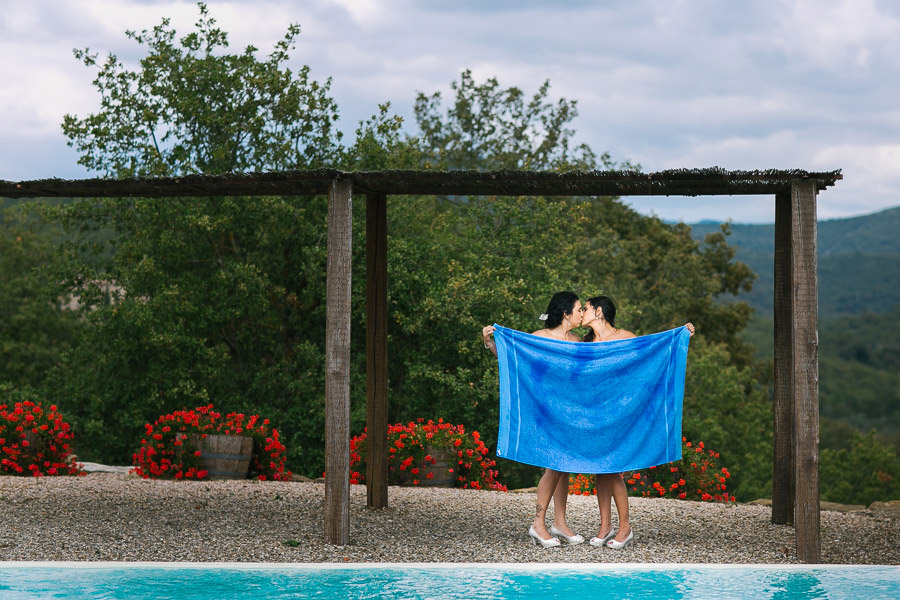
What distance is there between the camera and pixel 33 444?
11.2m

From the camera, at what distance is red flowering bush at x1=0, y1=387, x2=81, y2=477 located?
1108 cm

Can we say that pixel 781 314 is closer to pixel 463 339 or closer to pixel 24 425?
pixel 463 339

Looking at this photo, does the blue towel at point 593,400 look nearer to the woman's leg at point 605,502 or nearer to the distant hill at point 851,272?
the woman's leg at point 605,502

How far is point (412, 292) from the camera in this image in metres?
13.8

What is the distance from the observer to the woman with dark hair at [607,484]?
6789 millimetres

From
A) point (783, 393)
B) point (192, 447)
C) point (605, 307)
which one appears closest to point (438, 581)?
point (605, 307)

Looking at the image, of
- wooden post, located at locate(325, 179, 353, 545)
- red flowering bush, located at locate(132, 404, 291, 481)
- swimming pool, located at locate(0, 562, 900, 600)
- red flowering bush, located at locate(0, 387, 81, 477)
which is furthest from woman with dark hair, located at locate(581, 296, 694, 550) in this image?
red flowering bush, located at locate(0, 387, 81, 477)

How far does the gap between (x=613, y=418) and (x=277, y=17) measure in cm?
1119

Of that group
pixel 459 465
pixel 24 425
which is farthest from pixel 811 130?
pixel 24 425


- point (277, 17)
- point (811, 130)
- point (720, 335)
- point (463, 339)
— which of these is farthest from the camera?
point (720, 335)

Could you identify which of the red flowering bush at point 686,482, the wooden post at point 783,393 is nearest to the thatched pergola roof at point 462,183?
the wooden post at point 783,393

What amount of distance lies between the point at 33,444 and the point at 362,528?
5.84 meters

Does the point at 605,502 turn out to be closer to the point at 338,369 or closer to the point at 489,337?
the point at 489,337

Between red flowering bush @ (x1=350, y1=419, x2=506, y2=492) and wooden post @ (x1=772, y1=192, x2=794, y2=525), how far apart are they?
3.90 meters
